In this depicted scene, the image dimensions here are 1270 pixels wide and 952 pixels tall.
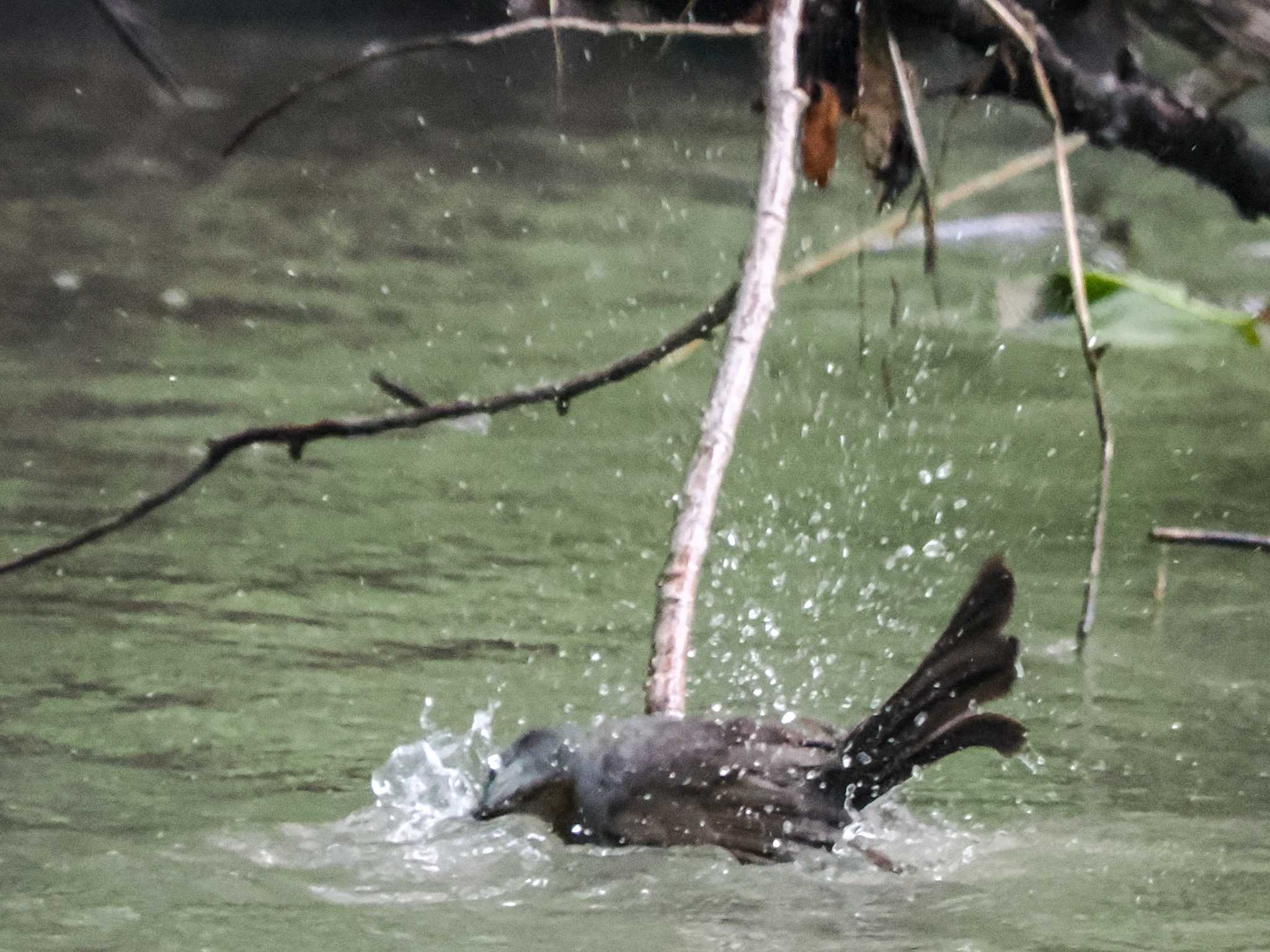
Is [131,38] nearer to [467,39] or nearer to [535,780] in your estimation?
[467,39]

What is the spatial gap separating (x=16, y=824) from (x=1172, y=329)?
1323 millimetres

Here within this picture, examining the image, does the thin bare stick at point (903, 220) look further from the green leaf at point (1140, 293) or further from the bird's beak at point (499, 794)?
the bird's beak at point (499, 794)

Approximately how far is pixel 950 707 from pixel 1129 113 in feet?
3.66

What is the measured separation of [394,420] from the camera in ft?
5.79

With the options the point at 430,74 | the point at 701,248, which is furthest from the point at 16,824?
the point at 430,74

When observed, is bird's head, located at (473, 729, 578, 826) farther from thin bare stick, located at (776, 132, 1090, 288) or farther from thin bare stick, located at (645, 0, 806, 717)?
thin bare stick, located at (776, 132, 1090, 288)

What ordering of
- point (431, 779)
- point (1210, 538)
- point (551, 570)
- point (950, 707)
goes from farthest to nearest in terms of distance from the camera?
point (551, 570)
point (431, 779)
point (950, 707)
point (1210, 538)

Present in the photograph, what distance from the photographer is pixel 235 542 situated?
11.0ft

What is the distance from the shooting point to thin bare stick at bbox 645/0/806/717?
1697 mm

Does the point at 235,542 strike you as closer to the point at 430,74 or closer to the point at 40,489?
the point at 40,489

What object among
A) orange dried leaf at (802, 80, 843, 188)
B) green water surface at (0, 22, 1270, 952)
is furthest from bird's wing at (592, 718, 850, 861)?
orange dried leaf at (802, 80, 843, 188)

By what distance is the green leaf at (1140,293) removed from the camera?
240 centimetres

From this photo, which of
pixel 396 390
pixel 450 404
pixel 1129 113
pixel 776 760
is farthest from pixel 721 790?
pixel 1129 113

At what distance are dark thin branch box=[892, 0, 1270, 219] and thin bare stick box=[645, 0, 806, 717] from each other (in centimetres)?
101
